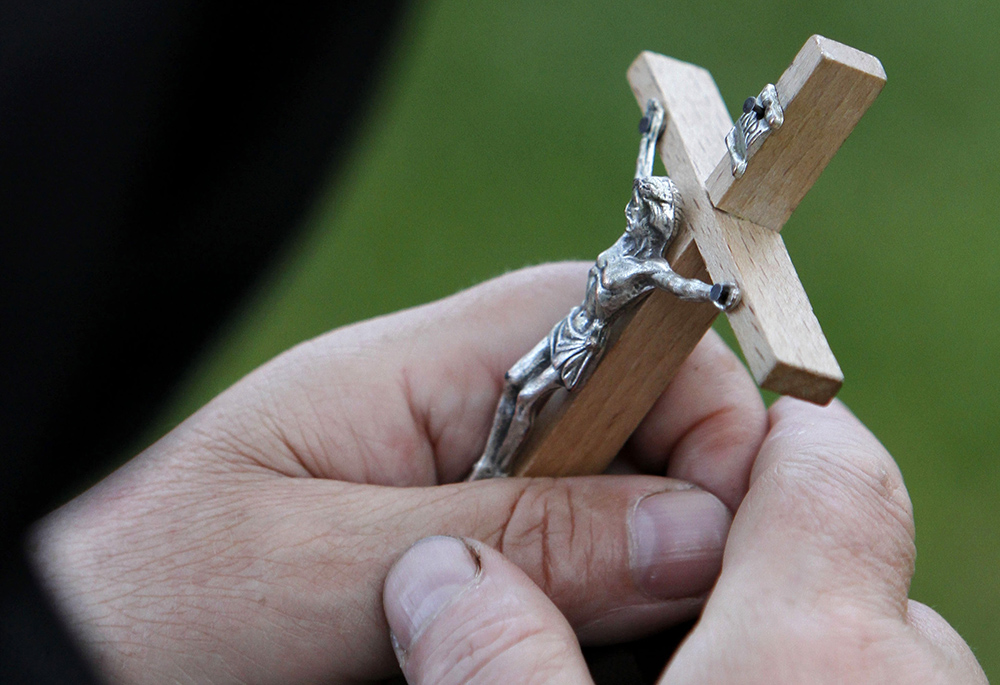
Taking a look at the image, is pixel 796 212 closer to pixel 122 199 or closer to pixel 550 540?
pixel 550 540

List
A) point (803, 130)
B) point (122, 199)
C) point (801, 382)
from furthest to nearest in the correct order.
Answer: point (803, 130)
point (801, 382)
point (122, 199)

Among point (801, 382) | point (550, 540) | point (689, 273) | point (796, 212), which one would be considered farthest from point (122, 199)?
point (796, 212)

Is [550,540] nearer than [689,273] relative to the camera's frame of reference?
No

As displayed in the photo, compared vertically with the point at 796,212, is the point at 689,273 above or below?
above

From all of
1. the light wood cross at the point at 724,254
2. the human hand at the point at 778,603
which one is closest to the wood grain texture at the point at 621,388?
the light wood cross at the point at 724,254

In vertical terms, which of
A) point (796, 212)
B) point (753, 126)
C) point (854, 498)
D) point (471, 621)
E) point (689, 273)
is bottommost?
point (471, 621)

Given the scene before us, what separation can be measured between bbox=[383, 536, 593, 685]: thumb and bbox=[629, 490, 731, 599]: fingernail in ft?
0.73

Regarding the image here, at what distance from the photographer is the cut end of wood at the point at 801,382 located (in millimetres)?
989

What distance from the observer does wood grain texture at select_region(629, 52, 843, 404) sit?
1005mm

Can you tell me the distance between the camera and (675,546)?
4.53 ft

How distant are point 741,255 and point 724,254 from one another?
0.07ft

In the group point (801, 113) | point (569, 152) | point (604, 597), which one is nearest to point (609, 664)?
point (604, 597)

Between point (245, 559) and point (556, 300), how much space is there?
764mm

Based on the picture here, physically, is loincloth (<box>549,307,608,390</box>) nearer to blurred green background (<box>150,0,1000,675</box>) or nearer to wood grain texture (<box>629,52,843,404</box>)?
wood grain texture (<box>629,52,843,404</box>)
